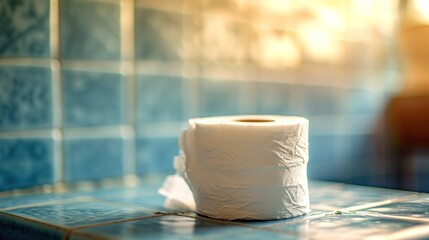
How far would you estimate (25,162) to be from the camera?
872mm

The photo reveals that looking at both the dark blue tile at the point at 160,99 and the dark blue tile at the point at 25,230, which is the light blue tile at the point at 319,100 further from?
the dark blue tile at the point at 25,230

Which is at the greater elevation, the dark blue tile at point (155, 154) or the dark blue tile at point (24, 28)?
the dark blue tile at point (24, 28)

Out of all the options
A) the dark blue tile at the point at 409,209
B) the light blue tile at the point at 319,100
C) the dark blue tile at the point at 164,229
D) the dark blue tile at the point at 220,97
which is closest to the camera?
the dark blue tile at the point at 164,229

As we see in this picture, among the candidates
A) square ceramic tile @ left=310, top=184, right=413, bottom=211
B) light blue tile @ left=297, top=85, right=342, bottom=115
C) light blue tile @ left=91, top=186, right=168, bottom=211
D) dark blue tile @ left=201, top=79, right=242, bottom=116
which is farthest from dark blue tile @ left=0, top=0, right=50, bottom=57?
light blue tile @ left=297, top=85, right=342, bottom=115

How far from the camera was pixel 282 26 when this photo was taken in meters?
1.31

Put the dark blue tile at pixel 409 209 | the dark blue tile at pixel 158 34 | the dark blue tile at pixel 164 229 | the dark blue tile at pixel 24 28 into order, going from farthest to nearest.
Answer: the dark blue tile at pixel 158 34, the dark blue tile at pixel 24 28, the dark blue tile at pixel 409 209, the dark blue tile at pixel 164 229

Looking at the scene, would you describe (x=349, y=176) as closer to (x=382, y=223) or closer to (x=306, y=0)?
(x=306, y=0)

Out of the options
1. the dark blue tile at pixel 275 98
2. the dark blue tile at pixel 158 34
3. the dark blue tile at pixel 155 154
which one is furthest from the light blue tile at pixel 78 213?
the dark blue tile at pixel 275 98

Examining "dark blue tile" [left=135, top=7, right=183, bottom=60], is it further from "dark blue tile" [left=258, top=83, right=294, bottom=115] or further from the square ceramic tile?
the square ceramic tile

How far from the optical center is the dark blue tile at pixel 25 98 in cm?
84

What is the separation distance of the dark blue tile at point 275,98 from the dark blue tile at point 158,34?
0.87 ft

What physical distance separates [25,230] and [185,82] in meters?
0.51

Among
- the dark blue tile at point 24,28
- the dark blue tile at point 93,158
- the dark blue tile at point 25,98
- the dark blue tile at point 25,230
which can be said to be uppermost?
the dark blue tile at point 24,28

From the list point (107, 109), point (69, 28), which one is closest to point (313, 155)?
point (107, 109)
